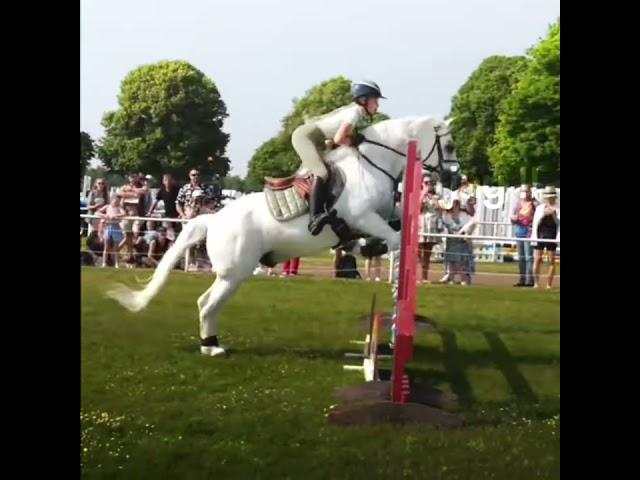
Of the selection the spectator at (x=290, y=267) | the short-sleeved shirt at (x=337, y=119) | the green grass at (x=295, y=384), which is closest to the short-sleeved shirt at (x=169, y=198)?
the green grass at (x=295, y=384)

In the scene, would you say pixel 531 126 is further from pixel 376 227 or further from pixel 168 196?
pixel 168 196

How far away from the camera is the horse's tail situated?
2.91m

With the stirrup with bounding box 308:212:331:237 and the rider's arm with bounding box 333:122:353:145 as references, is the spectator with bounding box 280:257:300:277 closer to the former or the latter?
the stirrup with bounding box 308:212:331:237

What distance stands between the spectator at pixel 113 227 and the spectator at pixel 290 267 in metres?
0.58

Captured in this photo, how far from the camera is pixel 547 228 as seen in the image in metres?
3.11

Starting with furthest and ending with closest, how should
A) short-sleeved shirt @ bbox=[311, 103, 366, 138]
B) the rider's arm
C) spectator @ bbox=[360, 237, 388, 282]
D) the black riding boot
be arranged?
spectator @ bbox=[360, 237, 388, 282]
the black riding boot
the rider's arm
short-sleeved shirt @ bbox=[311, 103, 366, 138]

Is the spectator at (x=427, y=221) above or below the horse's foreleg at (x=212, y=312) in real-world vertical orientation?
above

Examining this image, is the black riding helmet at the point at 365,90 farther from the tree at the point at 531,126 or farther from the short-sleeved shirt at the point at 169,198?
the short-sleeved shirt at the point at 169,198

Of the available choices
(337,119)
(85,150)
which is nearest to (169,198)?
(85,150)

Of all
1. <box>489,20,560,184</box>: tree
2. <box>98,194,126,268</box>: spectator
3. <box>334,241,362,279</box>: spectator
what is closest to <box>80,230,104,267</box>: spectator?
<box>98,194,126,268</box>: spectator

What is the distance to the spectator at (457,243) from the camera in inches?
123

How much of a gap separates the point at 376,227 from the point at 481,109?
0.59 meters

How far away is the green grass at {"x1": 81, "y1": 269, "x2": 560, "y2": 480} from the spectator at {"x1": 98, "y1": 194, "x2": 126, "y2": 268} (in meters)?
0.09
